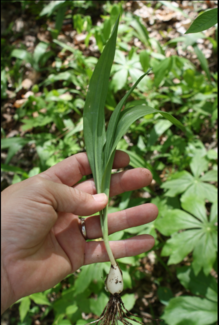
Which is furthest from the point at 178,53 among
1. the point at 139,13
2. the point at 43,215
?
the point at 43,215

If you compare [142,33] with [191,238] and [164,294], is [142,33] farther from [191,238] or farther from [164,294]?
[164,294]

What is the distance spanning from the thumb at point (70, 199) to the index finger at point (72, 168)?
0.30 meters

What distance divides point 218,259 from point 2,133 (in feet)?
9.02

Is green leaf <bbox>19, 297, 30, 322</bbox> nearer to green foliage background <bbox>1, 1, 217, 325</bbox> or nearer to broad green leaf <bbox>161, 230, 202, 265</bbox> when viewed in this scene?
green foliage background <bbox>1, 1, 217, 325</bbox>

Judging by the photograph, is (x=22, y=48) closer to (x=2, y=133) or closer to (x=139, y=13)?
(x=2, y=133)

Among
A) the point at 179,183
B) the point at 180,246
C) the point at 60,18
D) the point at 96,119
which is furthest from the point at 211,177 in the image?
the point at 60,18

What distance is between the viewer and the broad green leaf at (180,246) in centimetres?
188

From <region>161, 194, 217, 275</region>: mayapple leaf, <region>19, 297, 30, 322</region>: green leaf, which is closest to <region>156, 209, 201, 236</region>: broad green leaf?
<region>161, 194, 217, 275</region>: mayapple leaf

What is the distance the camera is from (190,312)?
184 cm

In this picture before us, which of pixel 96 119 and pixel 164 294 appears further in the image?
pixel 164 294

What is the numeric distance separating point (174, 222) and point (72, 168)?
93 cm

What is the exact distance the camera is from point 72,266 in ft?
5.48

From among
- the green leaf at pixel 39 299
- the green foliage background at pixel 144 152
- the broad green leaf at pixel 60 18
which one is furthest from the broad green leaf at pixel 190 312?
the broad green leaf at pixel 60 18

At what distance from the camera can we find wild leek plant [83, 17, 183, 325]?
1.51 meters
